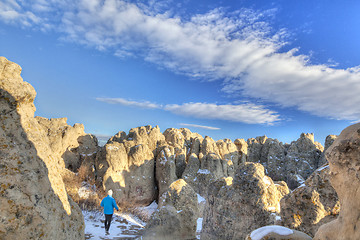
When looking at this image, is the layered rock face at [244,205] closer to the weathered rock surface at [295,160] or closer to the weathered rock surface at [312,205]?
the weathered rock surface at [312,205]

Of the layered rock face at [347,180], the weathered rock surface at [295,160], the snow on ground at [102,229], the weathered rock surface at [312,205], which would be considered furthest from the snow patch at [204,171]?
the layered rock face at [347,180]

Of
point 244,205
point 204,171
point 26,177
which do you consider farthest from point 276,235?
point 204,171

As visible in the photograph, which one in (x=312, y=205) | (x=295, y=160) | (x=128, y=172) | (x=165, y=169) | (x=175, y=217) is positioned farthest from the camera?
(x=295, y=160)

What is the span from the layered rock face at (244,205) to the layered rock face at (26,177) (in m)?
5.03

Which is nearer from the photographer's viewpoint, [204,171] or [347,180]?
[347,180]

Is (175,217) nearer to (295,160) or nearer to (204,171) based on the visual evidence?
(204,171)

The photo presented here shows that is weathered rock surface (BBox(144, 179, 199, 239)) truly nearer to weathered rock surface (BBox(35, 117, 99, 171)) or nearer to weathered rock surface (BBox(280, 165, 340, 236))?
weathered rock surface (BBox(280, 165, 340, 236))

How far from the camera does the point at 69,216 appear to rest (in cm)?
392

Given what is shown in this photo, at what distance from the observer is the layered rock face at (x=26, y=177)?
297 centimetres

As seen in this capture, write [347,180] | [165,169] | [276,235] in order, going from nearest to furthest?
[347,180]
[276,235]
[165,169]

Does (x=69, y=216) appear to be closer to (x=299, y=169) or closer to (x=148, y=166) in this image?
(x=148, y=166)

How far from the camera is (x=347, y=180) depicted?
2.34 meters

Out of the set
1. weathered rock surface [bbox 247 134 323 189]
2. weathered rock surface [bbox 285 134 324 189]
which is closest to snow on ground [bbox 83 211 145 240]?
weathered rock surface [bbox 247 134 323 189]

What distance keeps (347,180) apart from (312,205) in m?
2.62
